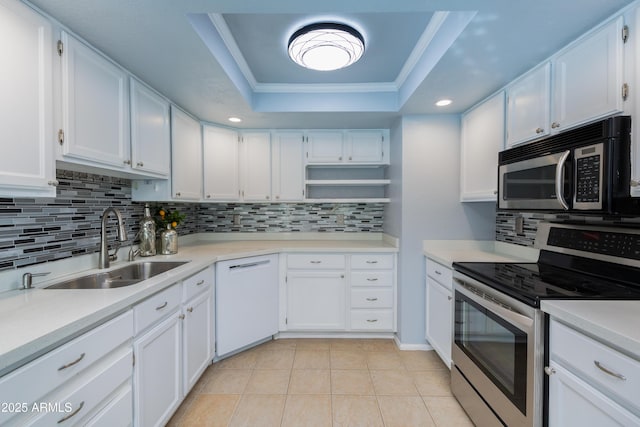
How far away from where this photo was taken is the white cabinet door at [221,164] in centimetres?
268

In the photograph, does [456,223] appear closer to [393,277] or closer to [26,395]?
[393,277]

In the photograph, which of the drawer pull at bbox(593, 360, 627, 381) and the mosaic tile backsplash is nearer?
the drawer pull at bbox(593, 360, 627, 381)

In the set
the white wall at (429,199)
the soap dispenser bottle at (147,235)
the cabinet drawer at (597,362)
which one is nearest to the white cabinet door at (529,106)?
the white wall at (429,199)

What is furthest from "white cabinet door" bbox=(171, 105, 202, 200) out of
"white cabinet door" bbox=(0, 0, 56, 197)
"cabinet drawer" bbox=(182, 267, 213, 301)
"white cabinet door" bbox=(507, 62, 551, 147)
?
"white cabinet door" bbox=(507, 62, 551, 147)

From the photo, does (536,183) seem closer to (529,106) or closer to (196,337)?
(529,106)

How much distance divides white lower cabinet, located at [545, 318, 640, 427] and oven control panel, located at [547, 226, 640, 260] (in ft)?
1.96

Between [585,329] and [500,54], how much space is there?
1.40 meters

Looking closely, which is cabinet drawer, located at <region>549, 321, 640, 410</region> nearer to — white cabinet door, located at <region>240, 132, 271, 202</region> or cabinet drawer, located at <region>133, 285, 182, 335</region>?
cabinet drawer, located at <region>133, 285, 182, 335</region>

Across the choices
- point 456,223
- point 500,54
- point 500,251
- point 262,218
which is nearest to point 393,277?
point 456,223

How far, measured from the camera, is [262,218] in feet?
10.5

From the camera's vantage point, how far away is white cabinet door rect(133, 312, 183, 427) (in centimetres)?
130

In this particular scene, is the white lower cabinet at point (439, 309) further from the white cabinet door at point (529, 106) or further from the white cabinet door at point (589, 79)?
the white cabinet door at point (589, 79)

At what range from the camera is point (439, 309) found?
2.19 m

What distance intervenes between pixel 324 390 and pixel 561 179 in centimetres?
190
